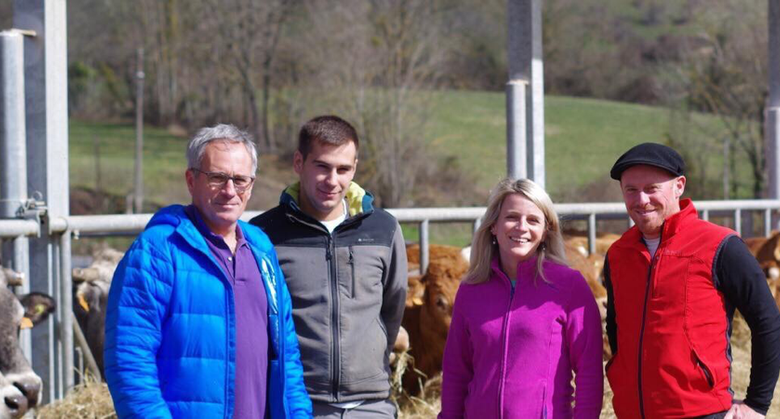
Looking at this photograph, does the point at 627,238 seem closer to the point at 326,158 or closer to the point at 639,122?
the point at 326,158

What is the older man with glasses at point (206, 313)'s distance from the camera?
2.55 meters

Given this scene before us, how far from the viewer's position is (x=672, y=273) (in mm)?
2953

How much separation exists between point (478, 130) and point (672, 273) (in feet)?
126

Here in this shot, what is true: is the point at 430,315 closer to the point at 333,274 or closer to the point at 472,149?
the point at 333,274

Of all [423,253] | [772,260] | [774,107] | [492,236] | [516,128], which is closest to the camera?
[492,236]

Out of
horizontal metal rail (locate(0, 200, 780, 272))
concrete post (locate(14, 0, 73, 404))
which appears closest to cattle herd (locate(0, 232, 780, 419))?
horizontal metal rail (locate(0, 200, 780, 272))

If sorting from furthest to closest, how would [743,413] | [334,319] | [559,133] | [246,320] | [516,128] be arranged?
[559,133]
[516,128]
[334,319]
[743,413]
[246,320]

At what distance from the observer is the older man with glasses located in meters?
2.55

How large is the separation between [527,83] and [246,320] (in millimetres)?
4463

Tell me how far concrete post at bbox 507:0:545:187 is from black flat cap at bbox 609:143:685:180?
3.59 metres

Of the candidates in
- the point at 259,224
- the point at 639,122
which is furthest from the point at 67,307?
the point at 639,122

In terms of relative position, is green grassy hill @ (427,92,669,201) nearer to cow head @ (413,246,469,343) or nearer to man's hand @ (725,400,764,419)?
cow head @ (413,246,469,343)

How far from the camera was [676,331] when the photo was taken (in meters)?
2.91

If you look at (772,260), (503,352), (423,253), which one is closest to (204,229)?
(503,352)
